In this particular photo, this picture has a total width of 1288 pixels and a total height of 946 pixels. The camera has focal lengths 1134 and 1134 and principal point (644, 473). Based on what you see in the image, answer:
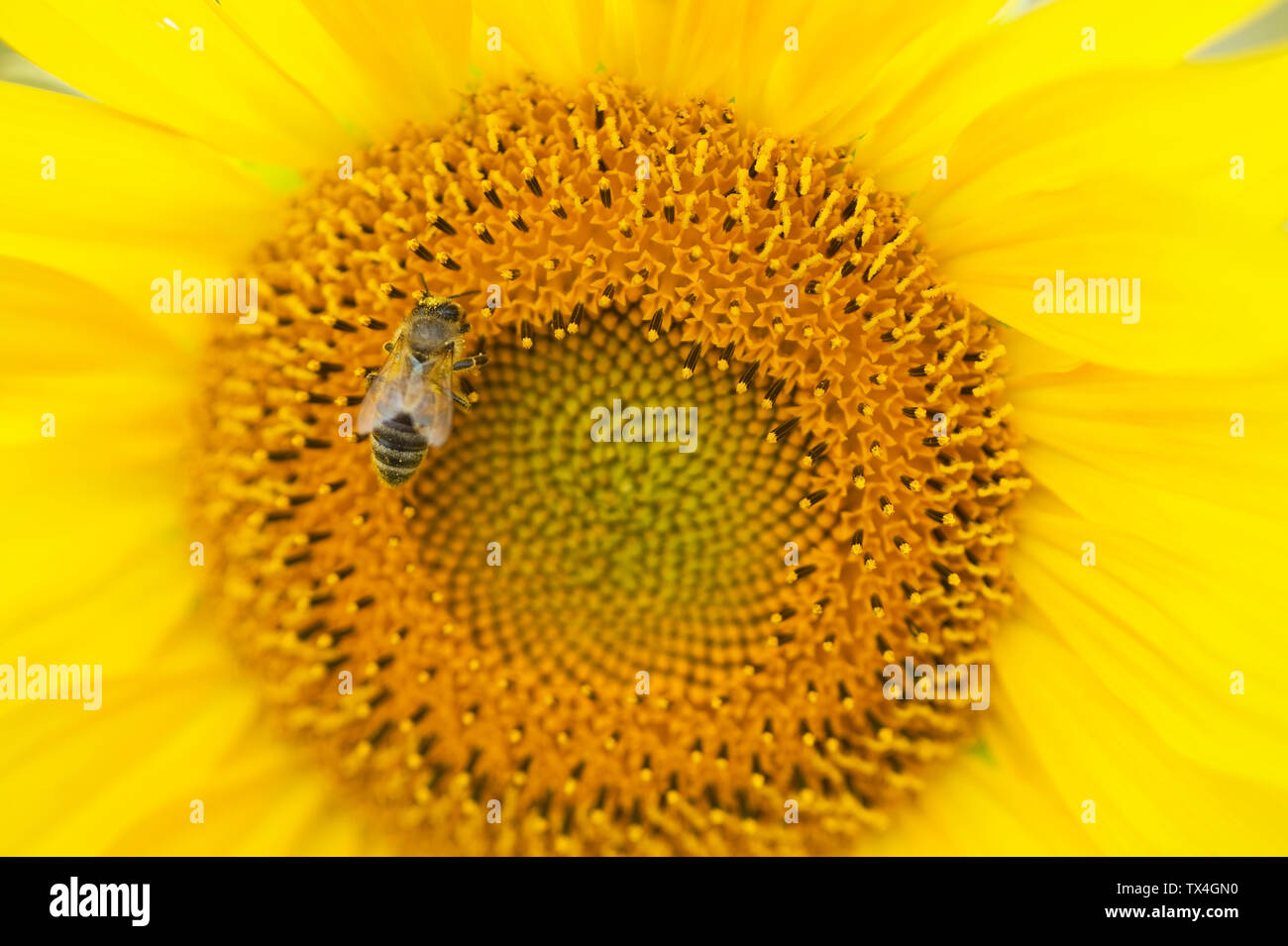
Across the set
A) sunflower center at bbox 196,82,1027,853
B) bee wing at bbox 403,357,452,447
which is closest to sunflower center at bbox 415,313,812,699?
sunflower center at bbox 196,82,1027,853

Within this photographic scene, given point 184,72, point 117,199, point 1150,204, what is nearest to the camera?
point 1150,204

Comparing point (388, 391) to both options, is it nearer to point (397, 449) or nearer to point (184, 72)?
point (397, 449)

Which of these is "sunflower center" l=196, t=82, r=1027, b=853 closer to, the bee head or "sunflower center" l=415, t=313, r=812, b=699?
"sunflower center" l=415, t=313, r=812, b=699

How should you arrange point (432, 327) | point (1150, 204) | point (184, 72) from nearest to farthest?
point (1150, 204)
point (432, 327)
point (184, 72)

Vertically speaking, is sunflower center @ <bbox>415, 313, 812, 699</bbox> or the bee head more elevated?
the bee head

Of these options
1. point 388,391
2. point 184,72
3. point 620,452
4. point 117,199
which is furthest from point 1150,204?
point 117,199

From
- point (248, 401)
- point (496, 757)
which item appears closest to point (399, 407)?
point (248, 401)
